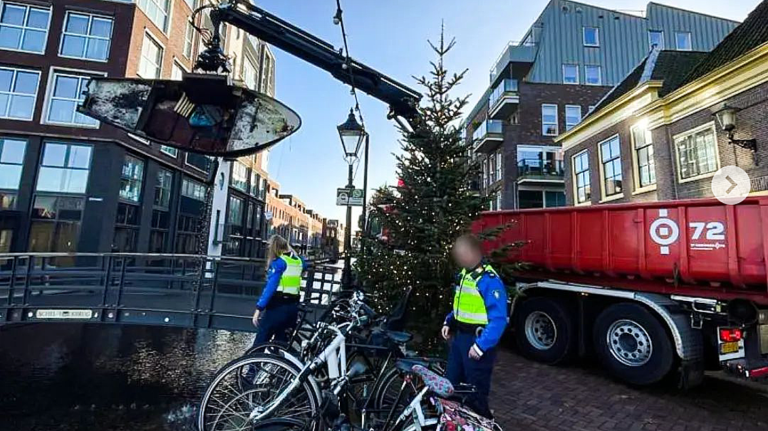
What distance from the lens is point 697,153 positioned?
1170 cm

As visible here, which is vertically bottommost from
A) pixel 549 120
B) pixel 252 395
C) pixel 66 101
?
pixel 252 395

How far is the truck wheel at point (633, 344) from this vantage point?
5.25 m

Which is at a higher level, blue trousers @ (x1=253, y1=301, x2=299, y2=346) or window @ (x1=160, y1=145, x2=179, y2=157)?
window @ (x1=160, y1=145, x2=179, y2=157)

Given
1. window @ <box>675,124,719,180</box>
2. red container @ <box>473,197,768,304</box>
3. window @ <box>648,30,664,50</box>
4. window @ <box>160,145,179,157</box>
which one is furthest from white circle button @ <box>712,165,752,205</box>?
window @ <box>160,145,179,157</box>

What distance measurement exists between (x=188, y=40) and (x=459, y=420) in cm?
2769

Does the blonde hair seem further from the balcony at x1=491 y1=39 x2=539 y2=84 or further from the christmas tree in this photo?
the balcony at x1=491 y1=39 x2=539 y2=84

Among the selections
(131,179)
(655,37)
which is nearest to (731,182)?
(655,37)

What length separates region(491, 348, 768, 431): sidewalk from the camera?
4.31 meters

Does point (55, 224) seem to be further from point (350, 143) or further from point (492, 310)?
point (492, 310)

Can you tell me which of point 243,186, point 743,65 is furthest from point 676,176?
point 243,186

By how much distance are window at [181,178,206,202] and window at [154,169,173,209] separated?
106cm

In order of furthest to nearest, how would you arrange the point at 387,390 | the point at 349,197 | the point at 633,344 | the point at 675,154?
the point at 675,154
the point at 349,197
the point at 633,344
the point at 387,390

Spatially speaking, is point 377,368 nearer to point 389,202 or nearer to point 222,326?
point 389,202

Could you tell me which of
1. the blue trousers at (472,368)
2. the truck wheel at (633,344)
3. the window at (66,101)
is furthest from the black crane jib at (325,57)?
the window at (66,101)
